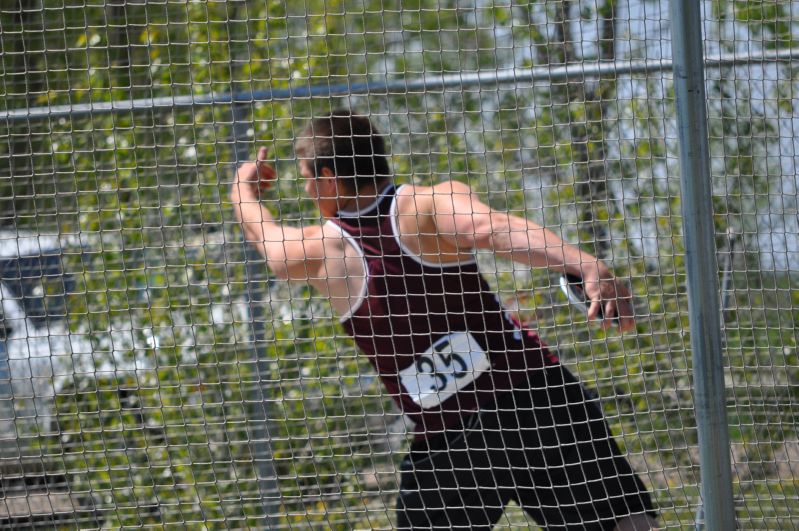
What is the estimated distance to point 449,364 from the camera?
2688 mm

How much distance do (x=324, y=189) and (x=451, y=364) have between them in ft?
2.21

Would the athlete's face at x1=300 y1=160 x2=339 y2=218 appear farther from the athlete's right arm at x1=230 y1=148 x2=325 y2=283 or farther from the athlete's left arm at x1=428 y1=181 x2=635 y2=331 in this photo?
the athlete's left arm at x1=428 y1=181 x2=635 y2=331

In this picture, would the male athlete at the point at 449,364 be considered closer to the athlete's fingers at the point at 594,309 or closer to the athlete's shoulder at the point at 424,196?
the athlete's shoulder at the point at 424,196

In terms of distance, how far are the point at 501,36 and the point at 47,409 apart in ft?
9.19

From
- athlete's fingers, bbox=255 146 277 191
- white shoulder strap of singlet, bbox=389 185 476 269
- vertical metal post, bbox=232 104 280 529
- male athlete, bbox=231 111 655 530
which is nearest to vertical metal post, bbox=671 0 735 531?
male athlete, bbox=231 111 655 530

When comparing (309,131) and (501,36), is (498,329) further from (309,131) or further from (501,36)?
(501,36)

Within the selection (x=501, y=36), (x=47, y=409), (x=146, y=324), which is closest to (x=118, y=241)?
(x=146, y=324)

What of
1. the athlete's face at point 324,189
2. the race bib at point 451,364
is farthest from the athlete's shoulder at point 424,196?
the race bib at point 451,364

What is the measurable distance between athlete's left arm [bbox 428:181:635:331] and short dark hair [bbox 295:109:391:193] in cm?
28

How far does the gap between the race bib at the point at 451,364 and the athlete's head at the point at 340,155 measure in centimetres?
52

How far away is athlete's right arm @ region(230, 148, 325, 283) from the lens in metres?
2.82

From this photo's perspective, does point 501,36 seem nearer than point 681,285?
No

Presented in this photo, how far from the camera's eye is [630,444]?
388 cm

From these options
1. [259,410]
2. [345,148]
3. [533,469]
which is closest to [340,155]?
[345,148]
